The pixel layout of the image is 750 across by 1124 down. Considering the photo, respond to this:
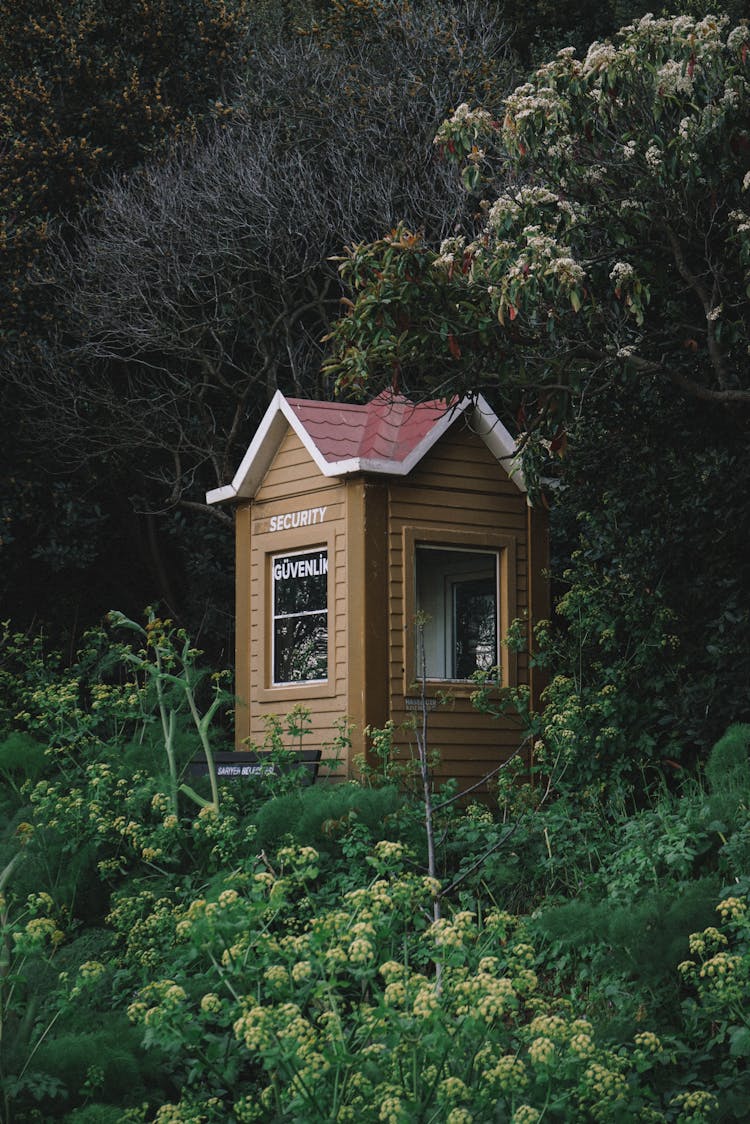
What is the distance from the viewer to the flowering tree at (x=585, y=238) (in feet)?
31.1

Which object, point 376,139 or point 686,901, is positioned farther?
point 376,139

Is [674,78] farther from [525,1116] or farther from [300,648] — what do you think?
[525,1116]

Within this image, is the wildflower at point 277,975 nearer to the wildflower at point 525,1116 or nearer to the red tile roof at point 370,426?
the wildflower at point 525,1116

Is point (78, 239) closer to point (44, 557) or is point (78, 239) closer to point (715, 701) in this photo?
point (44, 557)

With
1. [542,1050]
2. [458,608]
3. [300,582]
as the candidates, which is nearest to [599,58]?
[458,608]

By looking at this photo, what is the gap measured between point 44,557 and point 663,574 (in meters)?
8.37

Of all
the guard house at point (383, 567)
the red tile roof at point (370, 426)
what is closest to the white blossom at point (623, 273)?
the guard house at point (383, 567)

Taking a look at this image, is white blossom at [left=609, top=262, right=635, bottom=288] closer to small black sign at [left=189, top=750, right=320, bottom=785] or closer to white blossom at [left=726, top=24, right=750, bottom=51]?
white blossom at [left=726, top=24, right=750, bottom=51]

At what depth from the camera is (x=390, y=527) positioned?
1104cm

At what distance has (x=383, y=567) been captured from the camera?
35.9 feet

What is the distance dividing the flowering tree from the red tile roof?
2.76ft

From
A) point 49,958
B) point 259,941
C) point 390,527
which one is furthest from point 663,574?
point 259,941

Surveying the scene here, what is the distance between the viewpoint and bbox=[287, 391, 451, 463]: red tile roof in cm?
1122

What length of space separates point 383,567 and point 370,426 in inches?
55.9
